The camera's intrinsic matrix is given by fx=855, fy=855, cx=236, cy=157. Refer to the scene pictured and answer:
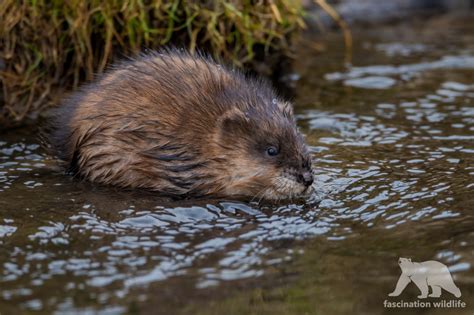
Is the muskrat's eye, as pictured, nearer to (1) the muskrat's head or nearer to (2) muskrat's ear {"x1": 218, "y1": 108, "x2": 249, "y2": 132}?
(1) the muskrat's head

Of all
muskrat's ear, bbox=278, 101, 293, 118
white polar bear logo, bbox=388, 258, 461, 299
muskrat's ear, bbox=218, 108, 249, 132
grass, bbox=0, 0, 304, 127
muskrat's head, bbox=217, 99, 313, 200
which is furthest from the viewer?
grass, bbox=0, 0, 304, 127

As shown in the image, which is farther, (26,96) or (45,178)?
(26,96)

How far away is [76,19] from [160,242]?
3169mm

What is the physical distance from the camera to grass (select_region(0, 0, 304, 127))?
7352mm

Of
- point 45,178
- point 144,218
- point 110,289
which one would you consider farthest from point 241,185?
point 110,289

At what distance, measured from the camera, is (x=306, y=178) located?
220 inches

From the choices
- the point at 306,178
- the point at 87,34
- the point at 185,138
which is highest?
the point at 87,34

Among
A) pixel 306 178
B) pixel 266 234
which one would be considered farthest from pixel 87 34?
pixel 266 234

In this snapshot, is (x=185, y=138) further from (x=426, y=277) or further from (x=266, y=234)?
(x=426, y=277)

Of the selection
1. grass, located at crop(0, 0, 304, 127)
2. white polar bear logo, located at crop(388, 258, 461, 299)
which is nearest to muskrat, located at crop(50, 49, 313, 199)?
white polar bear logo, located at crop(388, 258, 461, 299)

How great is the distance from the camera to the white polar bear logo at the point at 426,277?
4254 mm

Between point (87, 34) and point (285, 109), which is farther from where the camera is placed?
point (87, 34)

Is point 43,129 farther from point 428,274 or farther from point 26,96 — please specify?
point 428,274

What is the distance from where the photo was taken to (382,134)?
717cm
